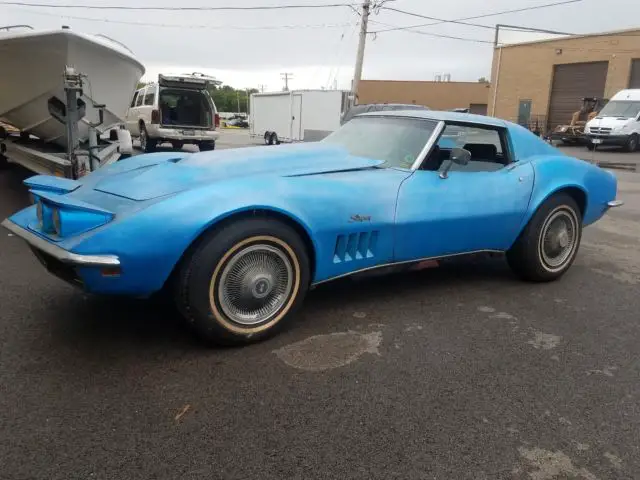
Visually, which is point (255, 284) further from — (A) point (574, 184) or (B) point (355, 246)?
(A) point (574, 184)

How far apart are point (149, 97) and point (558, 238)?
14.2 m

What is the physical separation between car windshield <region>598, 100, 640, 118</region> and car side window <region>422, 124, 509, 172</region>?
22329 mm

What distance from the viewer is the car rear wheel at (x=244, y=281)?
2.82m

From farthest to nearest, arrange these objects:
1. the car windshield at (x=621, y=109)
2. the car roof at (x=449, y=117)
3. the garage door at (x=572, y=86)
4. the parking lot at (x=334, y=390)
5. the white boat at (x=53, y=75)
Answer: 1. the garage door at (x=572, y=86)
2. the car windshield at (x=621, y=109)
3. the white boat at (x=53, y=75)
4. the car roof at (x=449, y=117)
5. the parking lot at (x=334, y=390)

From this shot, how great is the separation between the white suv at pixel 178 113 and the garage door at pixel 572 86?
26697 millimetres

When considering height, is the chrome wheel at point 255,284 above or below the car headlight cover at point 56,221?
below

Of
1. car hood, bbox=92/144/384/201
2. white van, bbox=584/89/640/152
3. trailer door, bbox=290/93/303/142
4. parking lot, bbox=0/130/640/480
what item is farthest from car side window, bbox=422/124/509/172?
white van, bbox=584/89/640/152

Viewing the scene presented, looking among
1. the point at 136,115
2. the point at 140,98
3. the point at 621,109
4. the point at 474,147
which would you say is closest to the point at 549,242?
the point at 474,147

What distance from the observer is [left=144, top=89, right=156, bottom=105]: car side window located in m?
15.5

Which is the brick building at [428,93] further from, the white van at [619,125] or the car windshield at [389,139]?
the car windshield at [389,139]

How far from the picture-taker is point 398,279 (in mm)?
4410

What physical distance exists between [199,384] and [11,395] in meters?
0.87

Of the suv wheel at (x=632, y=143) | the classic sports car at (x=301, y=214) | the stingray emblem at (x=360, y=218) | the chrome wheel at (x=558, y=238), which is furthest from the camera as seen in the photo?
the suv wheel at (x=632, y=143)

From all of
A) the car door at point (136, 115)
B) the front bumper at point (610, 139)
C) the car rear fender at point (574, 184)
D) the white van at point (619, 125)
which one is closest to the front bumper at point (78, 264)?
the car rear fender at point (574, 184)
